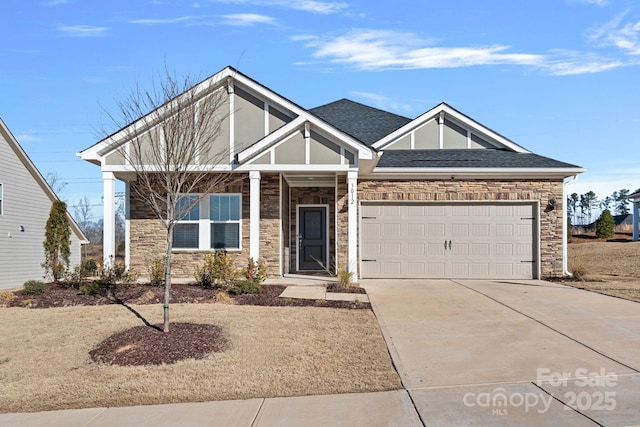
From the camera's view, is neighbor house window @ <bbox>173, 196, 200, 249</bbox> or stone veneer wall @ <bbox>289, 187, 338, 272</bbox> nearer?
neighbor house window @ <bbox>173, 196, 200, 249</bbox>

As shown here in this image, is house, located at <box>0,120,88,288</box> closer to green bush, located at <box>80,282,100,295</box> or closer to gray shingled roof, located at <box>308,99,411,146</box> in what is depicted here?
green bush, located at <box>80,282,100,295</box>

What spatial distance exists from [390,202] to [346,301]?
5150 mm

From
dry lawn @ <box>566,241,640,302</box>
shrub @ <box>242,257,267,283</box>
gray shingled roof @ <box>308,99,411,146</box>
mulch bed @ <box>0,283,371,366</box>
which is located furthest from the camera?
gray shingled roof @ <box>308,99,411,146</box>

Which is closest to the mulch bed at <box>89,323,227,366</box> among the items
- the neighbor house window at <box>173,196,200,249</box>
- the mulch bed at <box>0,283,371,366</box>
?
the mulch bed at <box>0,283,371,366</box>

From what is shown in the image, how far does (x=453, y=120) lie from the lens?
1719cm

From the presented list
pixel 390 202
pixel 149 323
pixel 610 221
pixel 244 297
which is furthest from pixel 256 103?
pixel 610 221

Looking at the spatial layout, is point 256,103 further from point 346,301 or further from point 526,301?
point 526,301

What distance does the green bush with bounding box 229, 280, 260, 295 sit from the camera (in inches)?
438

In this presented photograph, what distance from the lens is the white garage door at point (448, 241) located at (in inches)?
590

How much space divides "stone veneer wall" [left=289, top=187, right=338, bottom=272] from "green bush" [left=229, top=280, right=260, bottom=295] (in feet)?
15.6

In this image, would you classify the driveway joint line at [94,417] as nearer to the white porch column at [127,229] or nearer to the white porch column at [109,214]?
the white porch column at [109,214]

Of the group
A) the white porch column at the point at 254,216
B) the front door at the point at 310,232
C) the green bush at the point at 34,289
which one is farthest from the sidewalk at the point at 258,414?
the front door at the point at 310,232

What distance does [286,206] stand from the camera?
1568 centimetres

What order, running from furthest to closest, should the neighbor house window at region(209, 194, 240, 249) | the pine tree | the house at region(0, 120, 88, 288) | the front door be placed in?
the house at region(0, 120, 88, 288) → the front door → the neighbor house window at region(209, 194, 240, 249) → the pine tree
